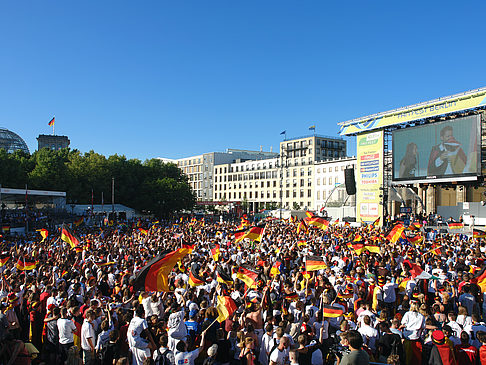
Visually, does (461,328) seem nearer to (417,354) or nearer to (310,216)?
(417,354)

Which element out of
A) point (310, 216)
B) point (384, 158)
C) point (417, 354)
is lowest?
point (417, 354)

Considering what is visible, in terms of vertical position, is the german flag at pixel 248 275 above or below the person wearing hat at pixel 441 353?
above

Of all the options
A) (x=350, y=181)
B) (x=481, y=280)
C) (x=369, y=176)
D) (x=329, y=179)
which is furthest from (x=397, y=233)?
(x=329, y=179)

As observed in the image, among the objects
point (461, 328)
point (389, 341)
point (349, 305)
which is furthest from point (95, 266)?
point (461, 328)

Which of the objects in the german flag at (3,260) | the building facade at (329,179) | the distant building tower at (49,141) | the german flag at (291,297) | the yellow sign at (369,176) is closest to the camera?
the german flag at (291,297)

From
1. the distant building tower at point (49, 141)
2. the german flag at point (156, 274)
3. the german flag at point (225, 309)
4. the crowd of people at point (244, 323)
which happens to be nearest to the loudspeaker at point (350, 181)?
the crowd of people at point (244, 323)

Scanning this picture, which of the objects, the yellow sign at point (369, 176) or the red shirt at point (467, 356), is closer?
the red shirt at point (467, 356)

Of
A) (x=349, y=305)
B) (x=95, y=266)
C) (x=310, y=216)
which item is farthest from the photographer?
(x=310, y=216)

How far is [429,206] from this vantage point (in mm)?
56344

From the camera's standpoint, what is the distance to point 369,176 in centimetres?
4422

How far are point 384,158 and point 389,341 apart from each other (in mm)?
38907

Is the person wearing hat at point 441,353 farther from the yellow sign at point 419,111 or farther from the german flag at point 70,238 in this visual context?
the yellow sign at point 419,111

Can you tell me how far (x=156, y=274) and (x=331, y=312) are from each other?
391 cm

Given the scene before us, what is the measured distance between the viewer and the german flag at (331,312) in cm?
784
